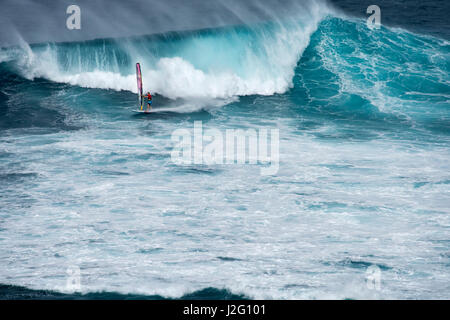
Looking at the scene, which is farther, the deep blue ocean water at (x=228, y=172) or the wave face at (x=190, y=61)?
the wave face at (x=190, y=61)

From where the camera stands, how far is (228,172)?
35.8ft

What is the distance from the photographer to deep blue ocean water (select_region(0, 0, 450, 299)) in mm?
6840

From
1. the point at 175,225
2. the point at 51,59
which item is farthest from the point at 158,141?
the point at 51,59

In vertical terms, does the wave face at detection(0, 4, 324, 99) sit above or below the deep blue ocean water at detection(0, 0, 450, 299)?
above

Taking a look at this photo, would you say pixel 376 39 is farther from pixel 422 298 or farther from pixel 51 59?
pixel 422 298

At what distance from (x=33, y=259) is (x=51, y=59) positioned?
15.9 m

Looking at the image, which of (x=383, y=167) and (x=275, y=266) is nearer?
(x=275, y=266)

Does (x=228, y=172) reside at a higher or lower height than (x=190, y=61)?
lower

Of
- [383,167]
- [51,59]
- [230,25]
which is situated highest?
[230,25]

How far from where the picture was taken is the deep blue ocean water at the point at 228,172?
6840 mm

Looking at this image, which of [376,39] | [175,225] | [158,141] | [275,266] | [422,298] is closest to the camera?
[422,298]

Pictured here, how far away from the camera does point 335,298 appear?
6234 mm

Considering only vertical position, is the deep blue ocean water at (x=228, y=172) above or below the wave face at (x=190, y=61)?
below

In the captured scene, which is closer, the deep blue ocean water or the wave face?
the deep blue ocean water
